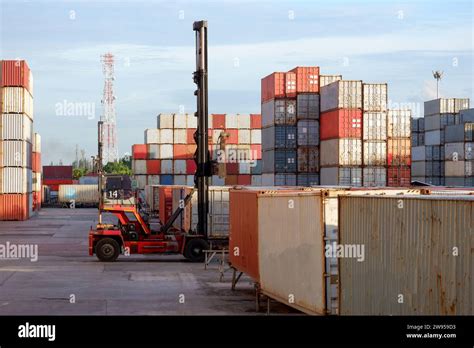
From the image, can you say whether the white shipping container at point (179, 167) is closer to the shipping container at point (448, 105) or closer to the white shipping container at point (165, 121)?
the white shipping container at point (165, 121)

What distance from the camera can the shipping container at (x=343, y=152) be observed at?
5938cm

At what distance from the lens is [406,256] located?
14.3 metres

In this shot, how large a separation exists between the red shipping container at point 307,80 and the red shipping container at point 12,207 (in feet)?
94.1

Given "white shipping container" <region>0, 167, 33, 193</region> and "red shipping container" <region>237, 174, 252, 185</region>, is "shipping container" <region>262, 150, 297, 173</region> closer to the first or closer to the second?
"white shipping container" <region>0, 167, 33, 193</region>

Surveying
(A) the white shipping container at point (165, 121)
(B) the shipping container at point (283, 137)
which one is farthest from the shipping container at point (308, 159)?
(A) the white shipping container at point (165, 121)

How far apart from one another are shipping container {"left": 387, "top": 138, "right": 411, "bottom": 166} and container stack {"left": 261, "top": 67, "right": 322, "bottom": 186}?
607cm

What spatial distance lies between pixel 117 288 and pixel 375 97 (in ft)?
123

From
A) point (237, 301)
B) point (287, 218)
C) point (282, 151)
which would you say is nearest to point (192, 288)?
point (237, 301)

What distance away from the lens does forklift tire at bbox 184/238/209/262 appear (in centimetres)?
3503

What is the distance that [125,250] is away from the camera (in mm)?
34406

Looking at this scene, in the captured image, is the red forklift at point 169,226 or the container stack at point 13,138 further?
the container stack at point 13,138

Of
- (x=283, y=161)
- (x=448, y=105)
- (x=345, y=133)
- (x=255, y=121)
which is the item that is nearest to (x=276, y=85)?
(x=283, y=161)
